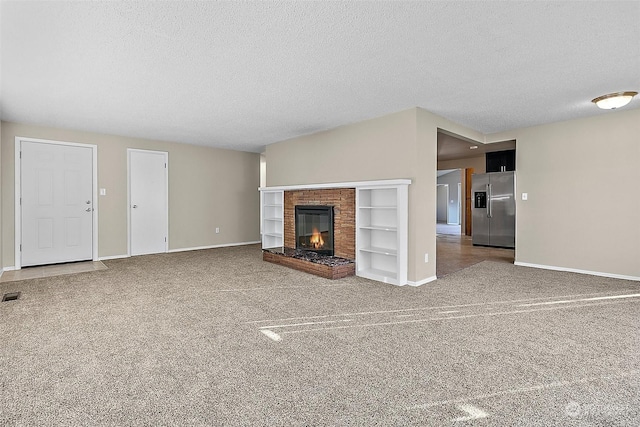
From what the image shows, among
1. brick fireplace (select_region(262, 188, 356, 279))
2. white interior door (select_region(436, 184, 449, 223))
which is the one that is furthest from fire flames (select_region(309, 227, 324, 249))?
white interior door (select_region(436, 184, 449, 223))

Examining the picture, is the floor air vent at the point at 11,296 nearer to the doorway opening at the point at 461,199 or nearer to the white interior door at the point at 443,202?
the doorway opening at the point at 461,199

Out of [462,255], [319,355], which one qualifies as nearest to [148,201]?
[319,355]

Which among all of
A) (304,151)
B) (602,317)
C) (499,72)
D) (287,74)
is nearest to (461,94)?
(499,72)

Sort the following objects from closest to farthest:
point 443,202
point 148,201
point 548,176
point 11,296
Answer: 1. point 11,296
2. point 548,176
3. point 148,201
4. point 443,202

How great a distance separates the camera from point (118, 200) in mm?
6066

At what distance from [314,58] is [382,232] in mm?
2772

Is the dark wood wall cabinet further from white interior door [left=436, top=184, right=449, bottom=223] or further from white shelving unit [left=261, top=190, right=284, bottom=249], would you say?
white interior door [left=436, top=184, right=449, bottom=223]

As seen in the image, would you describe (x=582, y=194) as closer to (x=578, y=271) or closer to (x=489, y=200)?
(x=578, y=271)

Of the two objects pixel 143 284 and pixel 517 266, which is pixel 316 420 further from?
pixel 517 266

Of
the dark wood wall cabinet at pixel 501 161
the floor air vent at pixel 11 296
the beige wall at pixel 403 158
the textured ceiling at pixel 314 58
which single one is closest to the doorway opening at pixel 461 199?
the dark wood wall cabinet at pixel 501 161

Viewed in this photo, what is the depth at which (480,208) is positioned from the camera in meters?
7.84

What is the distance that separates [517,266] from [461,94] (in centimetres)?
326

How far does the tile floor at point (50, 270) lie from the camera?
181 inches

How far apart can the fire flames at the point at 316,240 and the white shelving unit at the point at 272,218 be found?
104 centimetres
